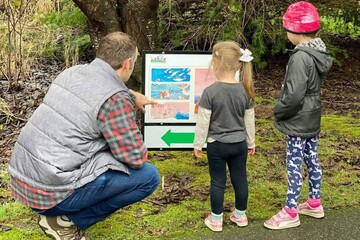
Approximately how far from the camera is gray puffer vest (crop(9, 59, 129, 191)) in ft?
10.3

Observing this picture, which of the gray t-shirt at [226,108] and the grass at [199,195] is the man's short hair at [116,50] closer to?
the gray t-shirt at [226,108]

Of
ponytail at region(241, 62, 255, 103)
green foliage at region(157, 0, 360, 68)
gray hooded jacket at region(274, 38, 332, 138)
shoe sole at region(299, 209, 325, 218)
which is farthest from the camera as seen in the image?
green foliage at region(157, 0, 360, 68)

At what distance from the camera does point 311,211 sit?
405cm

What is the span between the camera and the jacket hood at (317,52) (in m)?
3.64

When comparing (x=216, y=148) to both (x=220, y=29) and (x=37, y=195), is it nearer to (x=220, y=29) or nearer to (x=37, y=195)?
(x=37, y=195)

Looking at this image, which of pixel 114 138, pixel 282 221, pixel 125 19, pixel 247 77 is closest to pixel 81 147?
pixel 114 138

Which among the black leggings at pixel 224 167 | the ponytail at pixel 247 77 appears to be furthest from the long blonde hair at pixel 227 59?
the black leggings at pixel 224 167

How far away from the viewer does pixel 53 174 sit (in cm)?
312

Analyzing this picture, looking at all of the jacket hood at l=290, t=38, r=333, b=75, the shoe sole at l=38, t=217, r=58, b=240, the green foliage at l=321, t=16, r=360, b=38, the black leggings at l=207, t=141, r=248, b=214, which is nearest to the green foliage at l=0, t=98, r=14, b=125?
the shoe sole at l=38, t=217, r=58, b=240

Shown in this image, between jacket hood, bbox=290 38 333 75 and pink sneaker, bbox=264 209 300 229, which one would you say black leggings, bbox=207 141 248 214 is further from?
jacket hood, bbox=290 38 333 75

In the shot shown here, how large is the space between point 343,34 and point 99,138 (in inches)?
360

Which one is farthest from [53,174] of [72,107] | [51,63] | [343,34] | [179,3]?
[343,34]

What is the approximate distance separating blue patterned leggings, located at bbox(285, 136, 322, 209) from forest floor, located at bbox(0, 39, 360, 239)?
339 mm

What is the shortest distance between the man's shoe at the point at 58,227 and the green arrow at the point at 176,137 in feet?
4.47
